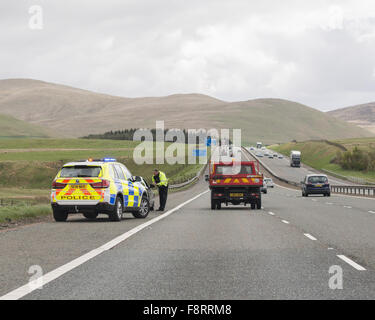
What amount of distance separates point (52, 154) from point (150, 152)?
18630 millimetres

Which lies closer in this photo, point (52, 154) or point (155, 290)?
point (155, 290)

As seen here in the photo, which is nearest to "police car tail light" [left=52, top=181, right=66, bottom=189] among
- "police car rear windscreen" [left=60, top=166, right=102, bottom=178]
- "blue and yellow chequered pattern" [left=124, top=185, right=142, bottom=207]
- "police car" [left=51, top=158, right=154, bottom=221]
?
"police car" [left=51, top=158, right=154, bottom=221]

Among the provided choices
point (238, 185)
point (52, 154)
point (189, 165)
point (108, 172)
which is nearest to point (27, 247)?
point (108, 172)

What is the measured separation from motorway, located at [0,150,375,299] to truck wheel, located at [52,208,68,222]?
81cm

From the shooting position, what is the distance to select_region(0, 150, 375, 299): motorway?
8.78 metres

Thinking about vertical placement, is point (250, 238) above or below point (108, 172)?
below

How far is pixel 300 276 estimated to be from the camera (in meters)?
9.96

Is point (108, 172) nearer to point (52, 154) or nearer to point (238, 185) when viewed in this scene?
point (238, 185)

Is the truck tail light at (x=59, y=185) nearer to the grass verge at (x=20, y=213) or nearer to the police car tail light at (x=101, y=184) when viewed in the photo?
the police car tail light at (x=101, y=184)

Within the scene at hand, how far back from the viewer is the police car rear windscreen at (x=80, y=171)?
20.6m

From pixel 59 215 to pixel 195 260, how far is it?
33.3ft

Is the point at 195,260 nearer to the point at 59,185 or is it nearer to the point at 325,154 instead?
the point at 59,185

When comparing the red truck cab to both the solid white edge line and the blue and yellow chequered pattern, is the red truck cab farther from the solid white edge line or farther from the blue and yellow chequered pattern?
the solid white edge line

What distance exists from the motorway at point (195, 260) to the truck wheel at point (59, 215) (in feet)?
A: 2.67
